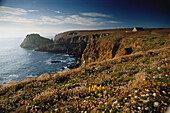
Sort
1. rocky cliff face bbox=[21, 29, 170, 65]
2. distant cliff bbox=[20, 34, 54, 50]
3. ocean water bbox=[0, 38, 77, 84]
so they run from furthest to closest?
distant cliff bbox=[20, 34, 54, 50] → ocean water bbox=[0, 38, 77, 84] → rocky cliff face bbox=[21, 29, 170, 65]

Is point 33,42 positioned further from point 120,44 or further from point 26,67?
point 120,44

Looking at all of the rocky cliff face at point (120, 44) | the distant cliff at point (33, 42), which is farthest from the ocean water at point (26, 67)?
the distant cliff at point (33, 42)

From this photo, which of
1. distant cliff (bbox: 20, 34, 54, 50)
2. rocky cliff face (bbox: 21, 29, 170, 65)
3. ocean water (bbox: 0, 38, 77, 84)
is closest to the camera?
rocky cliff face (bbox: 21, 29, 170, 65)

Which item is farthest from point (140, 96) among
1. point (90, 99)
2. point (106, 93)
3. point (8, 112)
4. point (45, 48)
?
point (45, 48)

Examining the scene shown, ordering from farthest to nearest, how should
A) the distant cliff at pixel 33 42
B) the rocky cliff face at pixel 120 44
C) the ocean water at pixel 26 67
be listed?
the distant cliff at pixel 33 42
the ocean water at pixel 26 67
the rocky cliff face at pixel 120 44

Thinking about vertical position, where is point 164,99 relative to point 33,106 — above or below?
above

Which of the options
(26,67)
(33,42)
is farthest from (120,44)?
(33,42)

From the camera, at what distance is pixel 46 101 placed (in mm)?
6242

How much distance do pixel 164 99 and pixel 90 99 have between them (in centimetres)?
345

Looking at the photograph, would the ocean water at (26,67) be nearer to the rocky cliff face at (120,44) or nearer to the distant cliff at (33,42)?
the rocky cliff face at (120,44)

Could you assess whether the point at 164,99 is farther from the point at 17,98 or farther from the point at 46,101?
the point at 17,98

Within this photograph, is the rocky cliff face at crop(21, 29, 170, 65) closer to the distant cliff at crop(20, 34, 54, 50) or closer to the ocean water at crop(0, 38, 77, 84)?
the ocean water at crop(0, 38, 77, 84)

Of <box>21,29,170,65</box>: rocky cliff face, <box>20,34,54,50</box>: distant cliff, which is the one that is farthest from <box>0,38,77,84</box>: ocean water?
<box>20,34,54,50</box>: distant cliff

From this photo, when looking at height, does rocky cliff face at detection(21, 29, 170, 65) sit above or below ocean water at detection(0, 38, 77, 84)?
above
